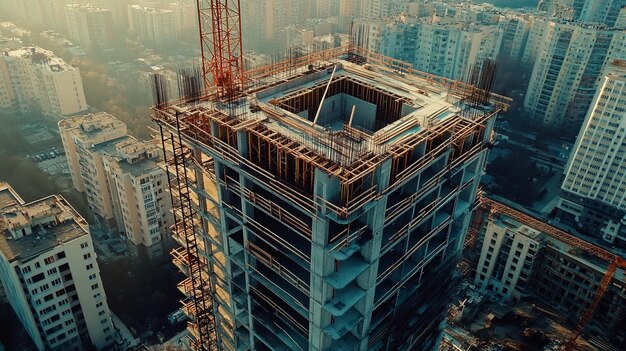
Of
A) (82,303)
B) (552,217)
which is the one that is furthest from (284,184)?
(552,217)

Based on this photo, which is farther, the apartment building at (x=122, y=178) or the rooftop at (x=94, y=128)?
the rooftop at (x=94, y=128)

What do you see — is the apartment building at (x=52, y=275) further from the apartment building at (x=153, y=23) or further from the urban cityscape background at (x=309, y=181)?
the apartment building at (x=153, y=23)

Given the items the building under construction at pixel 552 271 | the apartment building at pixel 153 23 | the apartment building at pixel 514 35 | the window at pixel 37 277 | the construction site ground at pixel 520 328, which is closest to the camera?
the window at pixel 37 277

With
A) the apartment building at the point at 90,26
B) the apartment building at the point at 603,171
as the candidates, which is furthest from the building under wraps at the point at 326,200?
the apartment building at the point at 90,26

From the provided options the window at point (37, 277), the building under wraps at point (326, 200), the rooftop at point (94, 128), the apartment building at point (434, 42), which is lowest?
the window at point (37, 277)

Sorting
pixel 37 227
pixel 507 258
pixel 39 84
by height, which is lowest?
pixel 507 258

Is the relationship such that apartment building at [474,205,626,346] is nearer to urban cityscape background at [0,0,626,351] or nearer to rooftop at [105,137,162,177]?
urban cityscape background at [0,0,626,351]

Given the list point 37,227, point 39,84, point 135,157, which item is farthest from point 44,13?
point 37,227

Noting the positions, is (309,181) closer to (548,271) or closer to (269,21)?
(548,271)
